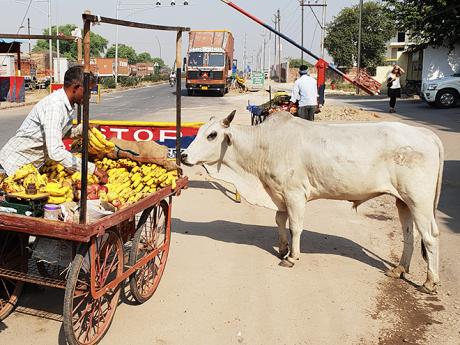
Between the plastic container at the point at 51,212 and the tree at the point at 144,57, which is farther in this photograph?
the tree at the point at 144,57

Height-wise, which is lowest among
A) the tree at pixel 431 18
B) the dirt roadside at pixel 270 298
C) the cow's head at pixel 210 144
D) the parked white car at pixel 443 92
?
the dirt roadside at pixel 270 298

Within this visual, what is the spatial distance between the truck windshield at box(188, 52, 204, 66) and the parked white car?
1559 cm

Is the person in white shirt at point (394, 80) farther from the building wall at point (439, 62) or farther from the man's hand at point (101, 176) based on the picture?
the man's hand at point (101, 176)

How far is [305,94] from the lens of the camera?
41.7 feet

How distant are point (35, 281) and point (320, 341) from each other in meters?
2.19

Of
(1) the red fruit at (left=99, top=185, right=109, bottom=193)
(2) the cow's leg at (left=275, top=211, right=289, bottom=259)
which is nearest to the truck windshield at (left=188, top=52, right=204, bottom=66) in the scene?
(2) the cow's leg at (left=275, top=211, right=289, bottom=259)

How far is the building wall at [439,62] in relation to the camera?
30.5 meters

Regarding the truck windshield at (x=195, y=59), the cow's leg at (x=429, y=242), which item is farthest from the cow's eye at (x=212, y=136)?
the truck windshield at (x=195, y=59)

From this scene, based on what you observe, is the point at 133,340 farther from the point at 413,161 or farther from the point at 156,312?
the point at 413,161

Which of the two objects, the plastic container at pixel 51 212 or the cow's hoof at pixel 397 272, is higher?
the plastic container at pixel 51 212

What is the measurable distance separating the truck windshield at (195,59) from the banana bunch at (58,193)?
31123mm

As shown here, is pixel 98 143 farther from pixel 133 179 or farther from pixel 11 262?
pixel 11 262

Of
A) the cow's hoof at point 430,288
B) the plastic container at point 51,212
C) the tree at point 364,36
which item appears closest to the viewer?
the plastic container at point 51,212

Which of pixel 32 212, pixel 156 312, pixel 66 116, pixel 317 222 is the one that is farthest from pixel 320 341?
pixel 317 222
